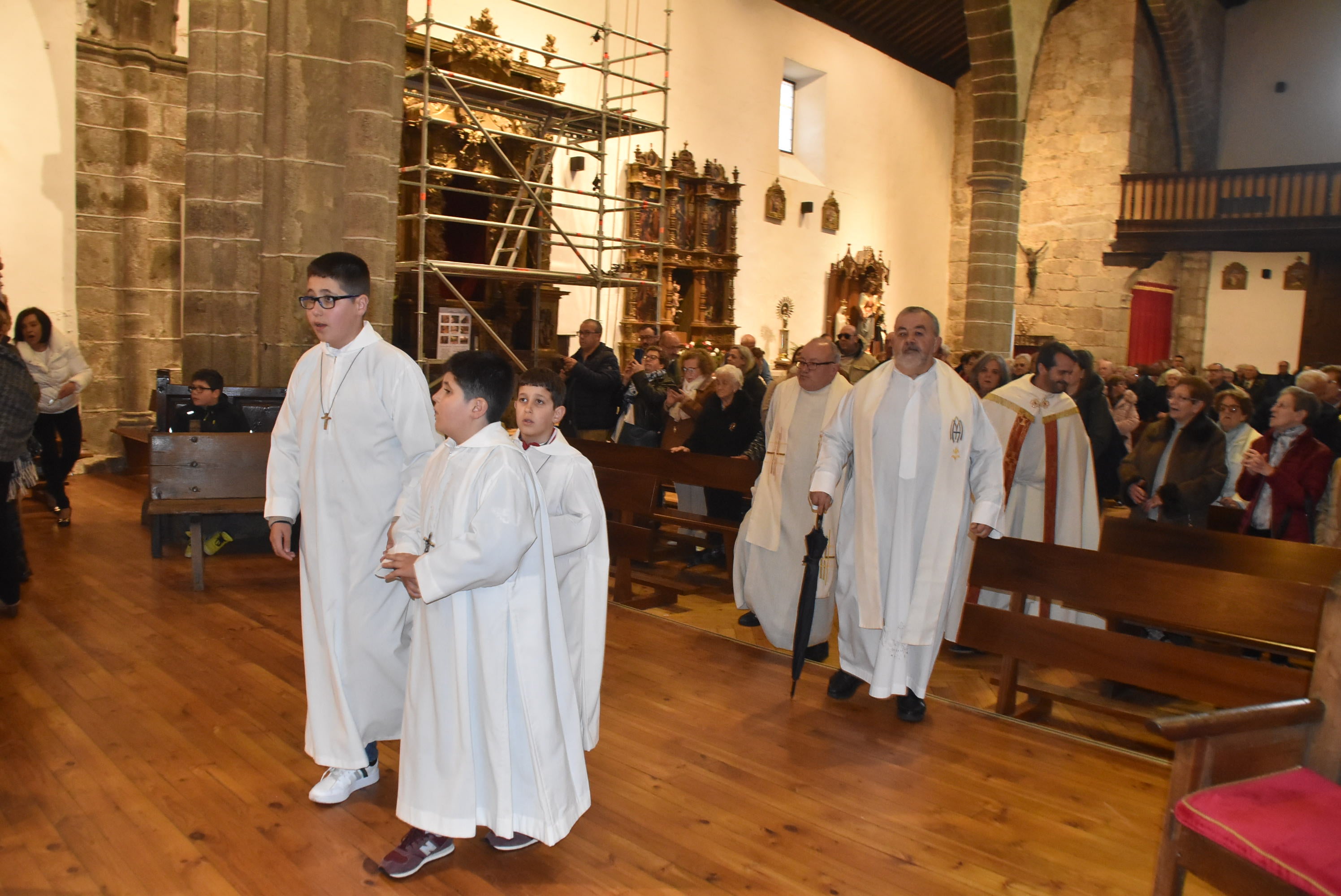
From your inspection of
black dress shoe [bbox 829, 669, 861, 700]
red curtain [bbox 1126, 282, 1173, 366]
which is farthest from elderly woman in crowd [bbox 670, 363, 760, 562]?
red curtain [bbox 1126, 282, 1173, 366]

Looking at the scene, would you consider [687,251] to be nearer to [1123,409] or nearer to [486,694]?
[1123,409]

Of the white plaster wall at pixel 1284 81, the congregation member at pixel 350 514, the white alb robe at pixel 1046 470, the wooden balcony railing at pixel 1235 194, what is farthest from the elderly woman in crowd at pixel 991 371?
the white plaster wall at pixel 1284 81

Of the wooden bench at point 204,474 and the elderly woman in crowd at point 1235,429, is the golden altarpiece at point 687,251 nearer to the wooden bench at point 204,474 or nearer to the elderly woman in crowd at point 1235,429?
the wooden bench at point 204,474

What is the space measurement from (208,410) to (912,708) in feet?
15.4

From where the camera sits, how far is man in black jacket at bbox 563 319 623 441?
7.37m

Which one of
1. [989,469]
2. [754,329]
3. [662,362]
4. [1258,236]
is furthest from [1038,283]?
[989,469]

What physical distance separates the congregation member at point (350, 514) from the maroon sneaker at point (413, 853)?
44 centimetres

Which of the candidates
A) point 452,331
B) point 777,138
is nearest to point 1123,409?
point 452,331

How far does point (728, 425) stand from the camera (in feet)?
21.4

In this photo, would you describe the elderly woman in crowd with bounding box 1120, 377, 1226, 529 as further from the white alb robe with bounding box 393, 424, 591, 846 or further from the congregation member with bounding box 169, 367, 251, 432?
the congregation member with bounding box 169, 367, 251, 432

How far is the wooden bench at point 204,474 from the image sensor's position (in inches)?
221

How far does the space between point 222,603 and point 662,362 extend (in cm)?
405

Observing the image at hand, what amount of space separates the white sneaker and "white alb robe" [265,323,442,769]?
113 millimetres

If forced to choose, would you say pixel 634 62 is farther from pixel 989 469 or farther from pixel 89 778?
pixel 89 778
